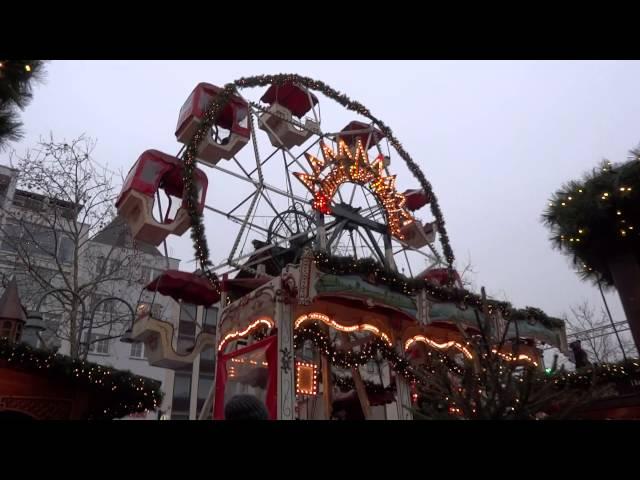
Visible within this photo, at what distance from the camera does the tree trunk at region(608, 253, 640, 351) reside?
13.7 metres

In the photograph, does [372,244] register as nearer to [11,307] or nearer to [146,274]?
[11,307]

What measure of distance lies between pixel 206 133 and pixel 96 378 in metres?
9.37

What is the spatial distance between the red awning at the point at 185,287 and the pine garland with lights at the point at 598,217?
36.5 feet

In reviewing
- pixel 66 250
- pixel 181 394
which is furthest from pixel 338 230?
pixel 66 250

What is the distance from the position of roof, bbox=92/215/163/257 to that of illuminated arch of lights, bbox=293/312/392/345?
270 inches

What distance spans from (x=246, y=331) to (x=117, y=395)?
155 inches

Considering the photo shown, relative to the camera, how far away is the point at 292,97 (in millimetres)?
20875

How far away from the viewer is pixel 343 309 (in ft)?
44.8

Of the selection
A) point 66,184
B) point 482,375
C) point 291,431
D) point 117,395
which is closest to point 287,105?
point 66,184

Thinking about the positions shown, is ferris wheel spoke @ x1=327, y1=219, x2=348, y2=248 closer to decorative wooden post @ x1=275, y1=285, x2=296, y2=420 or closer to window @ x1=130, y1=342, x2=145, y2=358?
decorative wooden post @ x1=275, y1=285, x2=296, y2=420

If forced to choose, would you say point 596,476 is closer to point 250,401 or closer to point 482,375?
point 250,401

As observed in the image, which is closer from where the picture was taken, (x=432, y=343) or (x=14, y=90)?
(x=14, y=90)

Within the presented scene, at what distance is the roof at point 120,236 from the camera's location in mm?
20769

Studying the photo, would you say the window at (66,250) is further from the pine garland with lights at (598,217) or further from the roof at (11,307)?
the pine garland with lights at (598,217)
